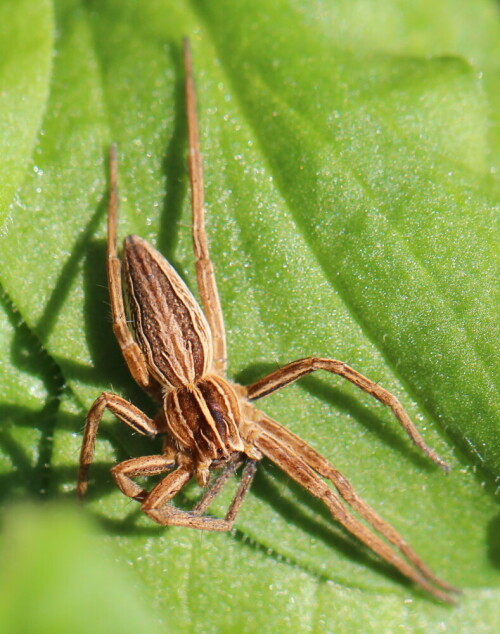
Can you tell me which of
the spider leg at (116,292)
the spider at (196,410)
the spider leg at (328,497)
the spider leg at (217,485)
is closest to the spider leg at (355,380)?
the spider at (196,410)

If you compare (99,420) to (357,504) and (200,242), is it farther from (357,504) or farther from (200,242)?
(357,504)

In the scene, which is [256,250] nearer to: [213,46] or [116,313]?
[116,313]

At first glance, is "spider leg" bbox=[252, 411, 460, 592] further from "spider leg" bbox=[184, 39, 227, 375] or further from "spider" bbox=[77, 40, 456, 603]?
"spider leg" bbox=[184, 39, 227, 375]

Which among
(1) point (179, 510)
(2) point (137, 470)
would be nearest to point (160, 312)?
(2) point (137, 470)

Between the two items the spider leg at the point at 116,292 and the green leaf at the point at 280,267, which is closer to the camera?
the green leaf at the point at 280,267

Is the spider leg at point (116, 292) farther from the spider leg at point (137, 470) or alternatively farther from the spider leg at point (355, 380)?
the spider leg at point (355, 380)

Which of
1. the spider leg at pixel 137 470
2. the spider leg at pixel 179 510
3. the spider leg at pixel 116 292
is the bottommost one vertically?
the spider leg at pixel 179 510
